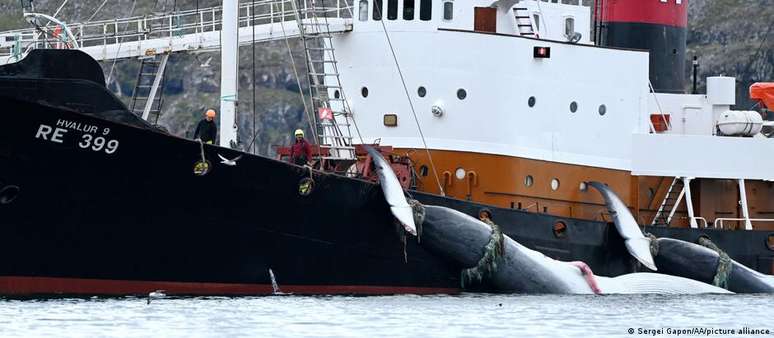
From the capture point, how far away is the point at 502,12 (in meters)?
33.4

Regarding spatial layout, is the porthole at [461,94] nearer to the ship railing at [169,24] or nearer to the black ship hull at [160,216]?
the black ship hull at [160,216]

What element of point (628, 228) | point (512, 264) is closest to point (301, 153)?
point (512, 264)

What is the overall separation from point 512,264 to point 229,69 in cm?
554

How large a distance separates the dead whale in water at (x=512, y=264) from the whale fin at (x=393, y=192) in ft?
1.72

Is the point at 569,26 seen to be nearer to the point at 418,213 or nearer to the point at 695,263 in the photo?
the point at 695,263

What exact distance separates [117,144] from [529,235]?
7.31 meters

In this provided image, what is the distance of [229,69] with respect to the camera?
29906 mm

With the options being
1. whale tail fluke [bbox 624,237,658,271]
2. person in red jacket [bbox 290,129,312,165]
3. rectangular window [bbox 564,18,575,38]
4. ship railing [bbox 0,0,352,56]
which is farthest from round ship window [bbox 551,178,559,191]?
person in red jacket [bbox 290,129,312,165]

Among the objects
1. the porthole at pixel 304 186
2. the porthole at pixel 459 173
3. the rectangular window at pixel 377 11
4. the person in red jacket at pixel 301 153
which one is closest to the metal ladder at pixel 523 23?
the rectangular window at pixel 377 11

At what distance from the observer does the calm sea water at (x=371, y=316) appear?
967 inches

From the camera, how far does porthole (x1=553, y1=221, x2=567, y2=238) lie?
32.2 metres

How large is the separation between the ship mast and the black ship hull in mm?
1275

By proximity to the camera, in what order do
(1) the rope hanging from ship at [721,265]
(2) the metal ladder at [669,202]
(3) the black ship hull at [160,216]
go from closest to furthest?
1. (3) the black ship hull at [160,216]
2. (1) the rope hanging from ship at [721,265]
3. (2) the metal ladder at [669,202]

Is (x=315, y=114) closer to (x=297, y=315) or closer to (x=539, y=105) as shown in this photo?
(x=539, y=105)
